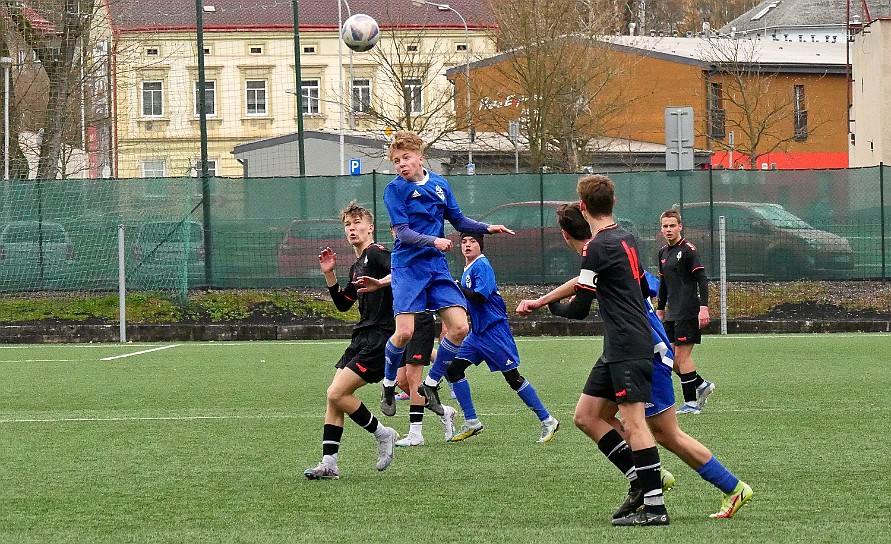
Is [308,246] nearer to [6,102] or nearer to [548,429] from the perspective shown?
[6,102]

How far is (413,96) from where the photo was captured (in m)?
38.4

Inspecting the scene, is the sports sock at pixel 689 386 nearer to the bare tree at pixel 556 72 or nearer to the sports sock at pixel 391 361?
the sports sock at pixel 391 361

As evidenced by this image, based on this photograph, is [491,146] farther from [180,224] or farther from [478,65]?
[180,224]

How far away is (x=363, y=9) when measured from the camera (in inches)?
1967

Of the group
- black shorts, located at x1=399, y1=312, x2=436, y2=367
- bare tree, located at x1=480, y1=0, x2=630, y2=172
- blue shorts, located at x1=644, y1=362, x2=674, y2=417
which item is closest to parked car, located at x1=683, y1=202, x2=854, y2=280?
black shorts, located at x1=399, y1=312, x2=436, y2=367

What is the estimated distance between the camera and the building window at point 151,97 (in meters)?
28.2

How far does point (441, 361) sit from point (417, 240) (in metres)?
1.66

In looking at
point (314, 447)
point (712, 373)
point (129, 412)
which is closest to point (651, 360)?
point (314, 447)

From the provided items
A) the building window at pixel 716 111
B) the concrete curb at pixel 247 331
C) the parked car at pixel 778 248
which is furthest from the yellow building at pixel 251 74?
the parked car at pixel 778 248

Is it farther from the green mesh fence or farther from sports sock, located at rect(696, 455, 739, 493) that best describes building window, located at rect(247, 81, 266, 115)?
sports sock, located at rect(696, 455, 739, 493)

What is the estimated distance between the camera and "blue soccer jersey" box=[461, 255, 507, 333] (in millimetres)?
9734

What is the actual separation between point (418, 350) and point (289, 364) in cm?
579

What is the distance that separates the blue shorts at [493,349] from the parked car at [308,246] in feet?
35.8

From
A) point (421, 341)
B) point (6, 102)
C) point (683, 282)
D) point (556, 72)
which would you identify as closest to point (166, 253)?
point (6, 102)
